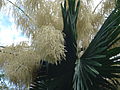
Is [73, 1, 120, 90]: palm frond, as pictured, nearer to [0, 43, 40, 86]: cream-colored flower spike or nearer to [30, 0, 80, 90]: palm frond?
[30, 0, 80, 90]: palm frond

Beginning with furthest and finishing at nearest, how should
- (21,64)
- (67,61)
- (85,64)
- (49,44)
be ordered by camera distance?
(67,61)
(21,64)
(85,64)
(49,44)

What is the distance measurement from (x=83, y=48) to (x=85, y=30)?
0.79ft

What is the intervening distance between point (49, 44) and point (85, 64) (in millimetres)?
517

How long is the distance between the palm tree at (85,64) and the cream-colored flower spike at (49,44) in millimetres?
305

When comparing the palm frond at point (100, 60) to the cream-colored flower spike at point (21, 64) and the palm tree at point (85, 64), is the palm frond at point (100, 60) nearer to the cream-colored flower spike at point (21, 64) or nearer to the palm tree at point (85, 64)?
the palm tree at point (85, 64)

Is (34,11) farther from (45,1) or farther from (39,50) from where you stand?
(39,50)

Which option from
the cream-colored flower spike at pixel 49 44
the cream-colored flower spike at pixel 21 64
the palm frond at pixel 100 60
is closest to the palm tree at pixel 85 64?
the palm frond at pixel 100 60

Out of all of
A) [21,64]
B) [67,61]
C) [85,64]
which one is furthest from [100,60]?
[21,64]

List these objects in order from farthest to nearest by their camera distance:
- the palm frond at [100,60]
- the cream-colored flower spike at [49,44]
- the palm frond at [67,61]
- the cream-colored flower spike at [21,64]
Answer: the palm frond at [67,61]
the cream-colored flower spike at [21,64]
the palm frond at [100,60]
the cream-colored flower spike at [49,44]

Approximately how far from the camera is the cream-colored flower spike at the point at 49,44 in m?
3.70

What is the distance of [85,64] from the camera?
3.92 metres

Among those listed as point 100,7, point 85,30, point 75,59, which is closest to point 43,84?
point 75,59

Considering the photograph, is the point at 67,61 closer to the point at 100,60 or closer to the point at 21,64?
the point at 100,60

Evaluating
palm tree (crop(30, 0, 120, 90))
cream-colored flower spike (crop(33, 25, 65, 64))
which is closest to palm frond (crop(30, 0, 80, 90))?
palm tree (crop(30, 0, 120, 90))
